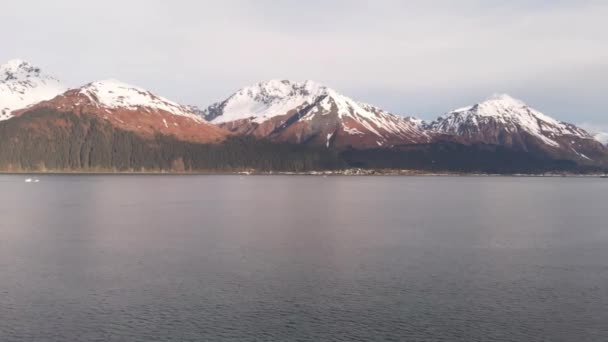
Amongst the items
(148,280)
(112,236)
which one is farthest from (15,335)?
(112,236)

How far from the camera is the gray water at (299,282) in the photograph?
1305 inches

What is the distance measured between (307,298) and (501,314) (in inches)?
529

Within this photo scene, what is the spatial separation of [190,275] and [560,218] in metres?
75.7

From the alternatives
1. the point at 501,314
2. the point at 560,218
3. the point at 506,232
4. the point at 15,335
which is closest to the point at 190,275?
the point at 15,335

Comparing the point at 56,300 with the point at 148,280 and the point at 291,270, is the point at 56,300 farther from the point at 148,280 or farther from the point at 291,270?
the point at 291,270

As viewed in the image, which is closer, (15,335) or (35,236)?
(15,335)

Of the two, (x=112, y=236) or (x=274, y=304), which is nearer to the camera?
(x=274, y=304)

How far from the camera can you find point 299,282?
4425 centimetres

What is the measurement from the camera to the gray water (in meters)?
33.2

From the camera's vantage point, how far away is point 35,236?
68062 mm

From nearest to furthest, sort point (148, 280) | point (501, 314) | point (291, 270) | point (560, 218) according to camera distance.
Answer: point (501, 314) → point (148, 280) → point (291, 270) → point (560, 218)

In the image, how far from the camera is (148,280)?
4456cm

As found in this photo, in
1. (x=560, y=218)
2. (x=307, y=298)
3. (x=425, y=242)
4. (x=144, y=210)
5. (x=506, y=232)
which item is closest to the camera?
(x=307, y=298)

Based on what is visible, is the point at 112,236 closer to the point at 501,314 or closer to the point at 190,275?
the point at 190,275
